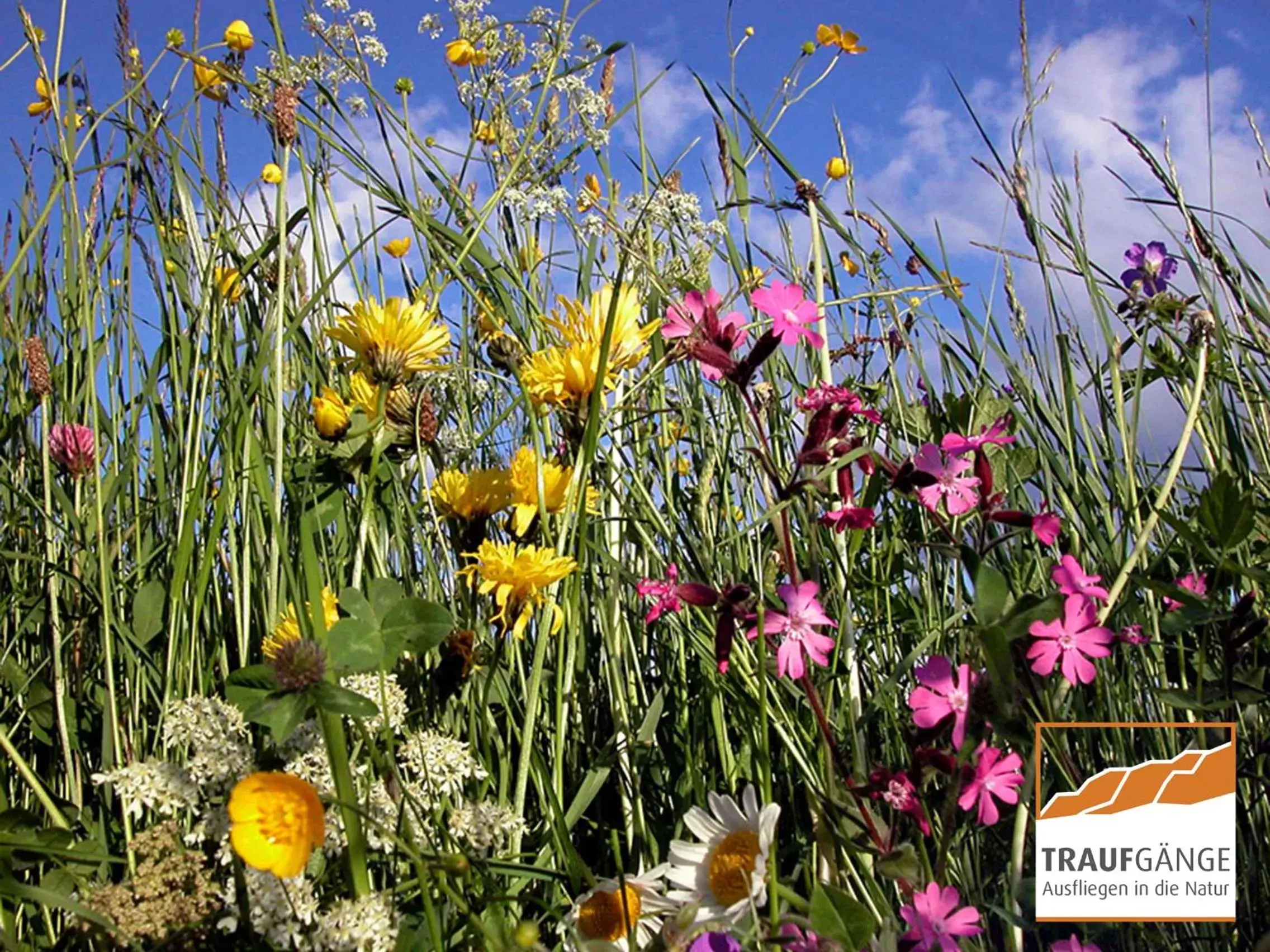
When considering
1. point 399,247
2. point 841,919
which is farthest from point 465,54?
point 841,919

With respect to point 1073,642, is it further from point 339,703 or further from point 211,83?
point 211,83

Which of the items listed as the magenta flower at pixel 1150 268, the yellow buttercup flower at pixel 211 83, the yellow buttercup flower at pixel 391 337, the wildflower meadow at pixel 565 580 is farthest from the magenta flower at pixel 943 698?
the yellow buttercup flower at pixel 211 83

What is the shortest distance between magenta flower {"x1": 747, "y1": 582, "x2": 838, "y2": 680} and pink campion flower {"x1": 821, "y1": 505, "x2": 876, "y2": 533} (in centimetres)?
7

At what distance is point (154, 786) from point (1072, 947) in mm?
659

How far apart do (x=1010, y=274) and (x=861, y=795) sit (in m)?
0.99

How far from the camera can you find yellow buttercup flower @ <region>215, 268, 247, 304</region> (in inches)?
45.8

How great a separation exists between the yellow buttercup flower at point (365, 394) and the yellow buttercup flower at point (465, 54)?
2.03ft

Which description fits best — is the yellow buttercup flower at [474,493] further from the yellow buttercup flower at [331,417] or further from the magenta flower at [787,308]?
the magenta flower at [787,308]

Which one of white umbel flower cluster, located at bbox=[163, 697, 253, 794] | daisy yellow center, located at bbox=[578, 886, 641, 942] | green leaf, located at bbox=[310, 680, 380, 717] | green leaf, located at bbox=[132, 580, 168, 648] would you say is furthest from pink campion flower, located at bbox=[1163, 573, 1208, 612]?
green leaf, located at bbox=[132, 580, 168, 648]

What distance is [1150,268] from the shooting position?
1264 millimetres

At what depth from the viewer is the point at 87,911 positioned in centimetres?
67

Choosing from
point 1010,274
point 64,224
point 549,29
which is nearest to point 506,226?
point 549,29

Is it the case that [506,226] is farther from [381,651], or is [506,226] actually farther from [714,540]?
[381,651]

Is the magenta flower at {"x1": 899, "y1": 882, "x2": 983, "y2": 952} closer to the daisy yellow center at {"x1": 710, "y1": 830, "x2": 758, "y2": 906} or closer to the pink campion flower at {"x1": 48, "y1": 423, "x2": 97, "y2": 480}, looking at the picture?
the daisy yellow center at {"x1": 710, "y1": 830, "x2": 758, "y2": 906}
